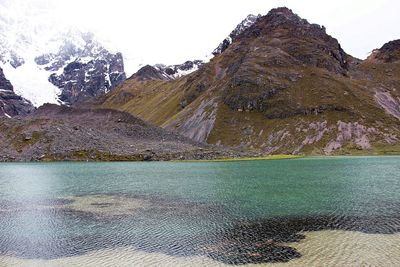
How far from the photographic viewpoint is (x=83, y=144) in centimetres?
16625

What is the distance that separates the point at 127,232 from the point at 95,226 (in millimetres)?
4820

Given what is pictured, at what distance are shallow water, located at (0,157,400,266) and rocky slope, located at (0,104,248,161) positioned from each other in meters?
94.6

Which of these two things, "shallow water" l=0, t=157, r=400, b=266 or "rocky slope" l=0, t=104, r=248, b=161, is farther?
"rocky slope" l=0, t=104, r=248, b=161

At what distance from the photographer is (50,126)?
172875 millimetres

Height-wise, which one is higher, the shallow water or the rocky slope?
the rocky slope

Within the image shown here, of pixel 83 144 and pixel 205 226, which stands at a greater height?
pixel 83 144

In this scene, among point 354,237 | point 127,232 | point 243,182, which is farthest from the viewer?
point 243,182

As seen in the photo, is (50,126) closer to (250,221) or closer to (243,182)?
(243,182)

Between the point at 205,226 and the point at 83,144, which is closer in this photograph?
the point at 205,226

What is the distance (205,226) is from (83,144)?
137602mm

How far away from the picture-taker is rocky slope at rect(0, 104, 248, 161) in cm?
15962

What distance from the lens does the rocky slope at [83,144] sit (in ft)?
524

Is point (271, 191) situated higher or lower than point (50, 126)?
lower

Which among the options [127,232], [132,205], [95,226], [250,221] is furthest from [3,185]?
[250,221]
